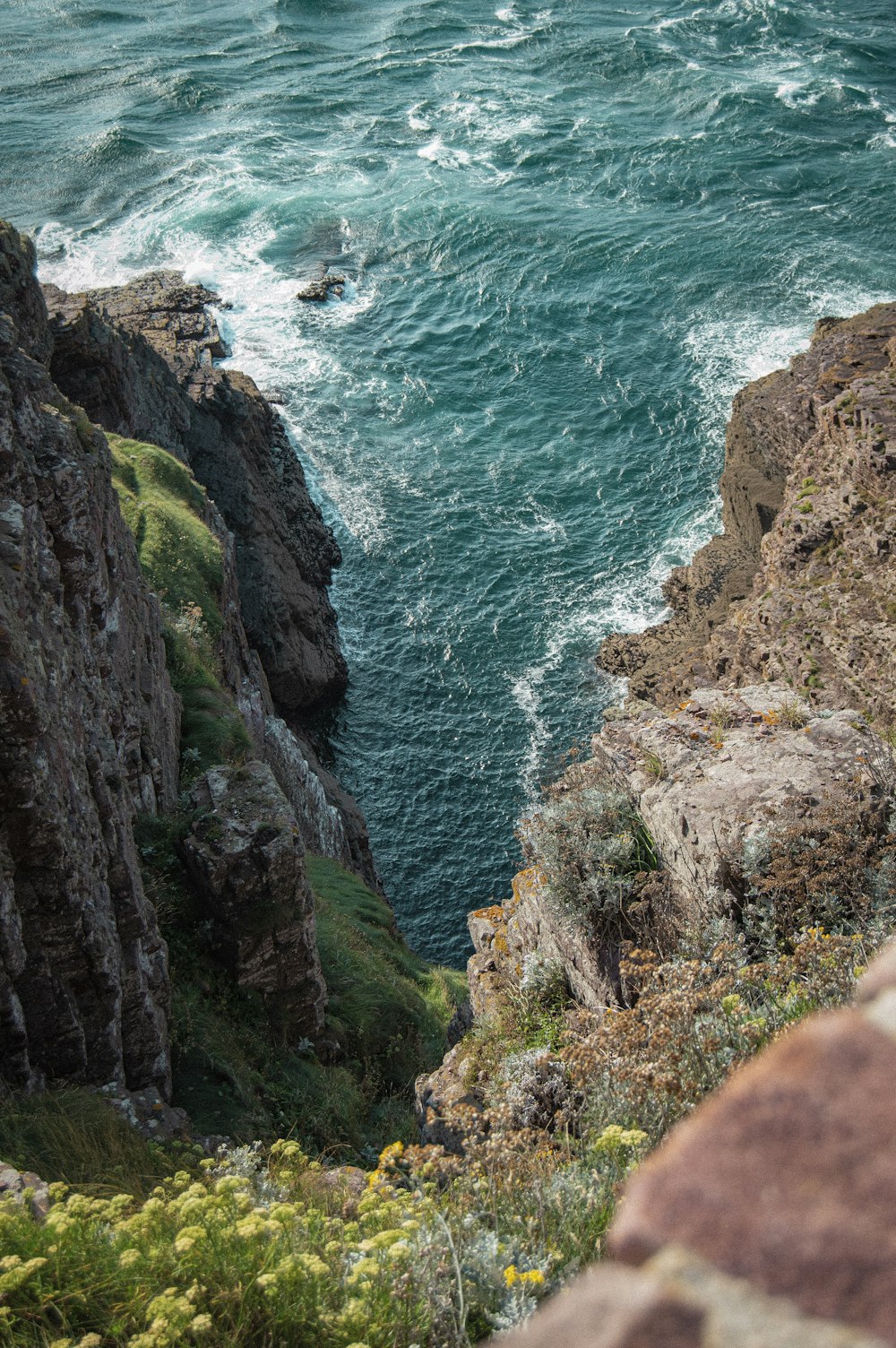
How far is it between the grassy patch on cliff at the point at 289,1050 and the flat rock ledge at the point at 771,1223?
10.9 metres

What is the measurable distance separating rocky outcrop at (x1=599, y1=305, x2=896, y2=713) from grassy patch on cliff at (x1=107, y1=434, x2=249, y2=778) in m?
12.7

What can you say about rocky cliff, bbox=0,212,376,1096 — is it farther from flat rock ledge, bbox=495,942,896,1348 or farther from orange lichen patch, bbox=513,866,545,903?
flat rock ledge, bbox=495,942,896,1348

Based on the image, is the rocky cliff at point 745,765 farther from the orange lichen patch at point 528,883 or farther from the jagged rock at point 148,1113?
the jagged rock at point 148,1113

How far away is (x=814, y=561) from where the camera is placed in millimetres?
24828

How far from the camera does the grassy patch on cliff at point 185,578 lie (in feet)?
70.4

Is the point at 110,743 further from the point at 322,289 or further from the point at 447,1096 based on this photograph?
the point at 322,289

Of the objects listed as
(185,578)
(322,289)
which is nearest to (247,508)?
(185,578)

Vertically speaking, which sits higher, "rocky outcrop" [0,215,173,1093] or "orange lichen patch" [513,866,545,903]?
"rocky outcrop" [0,215,173,1093]

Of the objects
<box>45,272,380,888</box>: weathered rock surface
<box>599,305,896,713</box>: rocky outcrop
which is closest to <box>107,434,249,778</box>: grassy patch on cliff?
<box>45,272,380,888</box>: weathered rock surface

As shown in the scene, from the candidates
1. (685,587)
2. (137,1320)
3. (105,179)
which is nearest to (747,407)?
(685,587)

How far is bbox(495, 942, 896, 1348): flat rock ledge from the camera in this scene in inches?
60.0

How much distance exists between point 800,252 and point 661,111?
20.2 meters

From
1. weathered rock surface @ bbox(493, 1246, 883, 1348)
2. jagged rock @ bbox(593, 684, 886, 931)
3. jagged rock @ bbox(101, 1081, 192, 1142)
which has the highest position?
weathered rock surface @ bbox(493, 1246, 883, 1348)

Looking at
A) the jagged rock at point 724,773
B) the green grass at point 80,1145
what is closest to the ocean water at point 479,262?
the jagged rock at point 724,773
